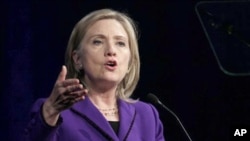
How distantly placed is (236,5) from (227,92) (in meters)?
0.40

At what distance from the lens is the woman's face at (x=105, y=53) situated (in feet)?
5.52

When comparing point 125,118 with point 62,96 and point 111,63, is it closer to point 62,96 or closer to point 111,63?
point 111,63

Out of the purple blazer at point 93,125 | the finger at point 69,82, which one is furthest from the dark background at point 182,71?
the finger at point 69,82

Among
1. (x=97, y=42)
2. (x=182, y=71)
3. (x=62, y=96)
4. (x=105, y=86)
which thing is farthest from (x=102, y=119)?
(x=182, y=71)

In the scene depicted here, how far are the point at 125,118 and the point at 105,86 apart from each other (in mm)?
110

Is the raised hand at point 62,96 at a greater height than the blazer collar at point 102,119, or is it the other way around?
the raised hand at point 62,96

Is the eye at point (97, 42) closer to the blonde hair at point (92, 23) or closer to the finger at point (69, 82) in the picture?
the blonde hair at point (92, 23)

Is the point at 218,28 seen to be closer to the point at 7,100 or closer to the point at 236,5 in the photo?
the point at 236,5

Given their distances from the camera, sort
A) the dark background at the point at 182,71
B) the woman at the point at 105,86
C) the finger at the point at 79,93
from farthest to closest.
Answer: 1. the dark background at the point at 182,71
2. the woman at the point at 105,86
3. the finger at the point at 79,93

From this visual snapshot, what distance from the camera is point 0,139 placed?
249cm

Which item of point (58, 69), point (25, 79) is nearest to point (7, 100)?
point (25, 79)

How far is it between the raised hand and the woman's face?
31cm

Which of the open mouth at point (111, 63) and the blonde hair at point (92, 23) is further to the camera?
the blonde hair at point (92, 23)

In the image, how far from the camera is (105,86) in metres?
1.73
